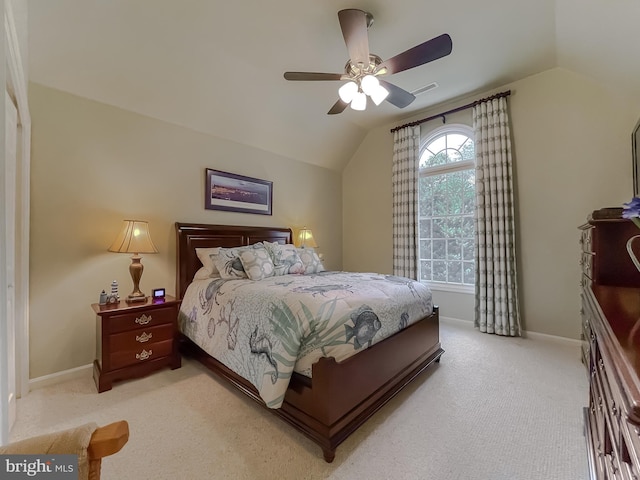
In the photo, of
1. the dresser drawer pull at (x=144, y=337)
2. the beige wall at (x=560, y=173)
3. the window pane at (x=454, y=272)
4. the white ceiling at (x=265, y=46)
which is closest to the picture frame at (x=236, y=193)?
the white ceiling at (x=265, y=46)

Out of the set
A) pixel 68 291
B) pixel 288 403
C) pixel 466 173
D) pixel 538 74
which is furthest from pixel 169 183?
pixel 538 74

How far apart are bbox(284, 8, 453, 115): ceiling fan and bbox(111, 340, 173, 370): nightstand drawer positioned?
2.62 m

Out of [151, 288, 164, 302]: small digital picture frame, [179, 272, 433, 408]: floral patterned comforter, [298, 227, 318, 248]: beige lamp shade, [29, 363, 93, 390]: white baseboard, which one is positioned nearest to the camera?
[179, 272, 433, 408]: floral patterned comforter

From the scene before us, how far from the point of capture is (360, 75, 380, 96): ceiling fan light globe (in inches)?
83.8

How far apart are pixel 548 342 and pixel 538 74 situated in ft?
10.3

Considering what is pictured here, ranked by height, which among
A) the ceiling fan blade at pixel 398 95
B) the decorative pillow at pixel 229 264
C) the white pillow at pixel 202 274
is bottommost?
the white pillow at pixel 202 274

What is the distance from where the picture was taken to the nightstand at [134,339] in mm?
2227

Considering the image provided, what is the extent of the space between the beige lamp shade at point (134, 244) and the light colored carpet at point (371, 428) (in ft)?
2.66

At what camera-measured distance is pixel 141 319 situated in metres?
2.41

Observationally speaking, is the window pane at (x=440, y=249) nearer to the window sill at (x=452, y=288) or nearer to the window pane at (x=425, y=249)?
the window pane at (x=425, y=249)

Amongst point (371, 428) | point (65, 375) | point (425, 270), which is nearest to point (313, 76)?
point (371, 428)

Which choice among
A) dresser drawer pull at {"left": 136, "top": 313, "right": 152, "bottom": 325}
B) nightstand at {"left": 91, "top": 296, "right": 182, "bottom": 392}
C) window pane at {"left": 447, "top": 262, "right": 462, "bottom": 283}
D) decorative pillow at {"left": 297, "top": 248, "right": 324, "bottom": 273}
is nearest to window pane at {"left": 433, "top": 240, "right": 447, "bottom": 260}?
window pane at {"left": 447, "top": 262, "right": 462, "bottom": 283}

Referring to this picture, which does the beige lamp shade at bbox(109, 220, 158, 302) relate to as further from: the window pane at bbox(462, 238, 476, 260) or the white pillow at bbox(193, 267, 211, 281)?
the window pane at bbox(462, 238, 476, 260)

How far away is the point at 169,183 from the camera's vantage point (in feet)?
10.1
